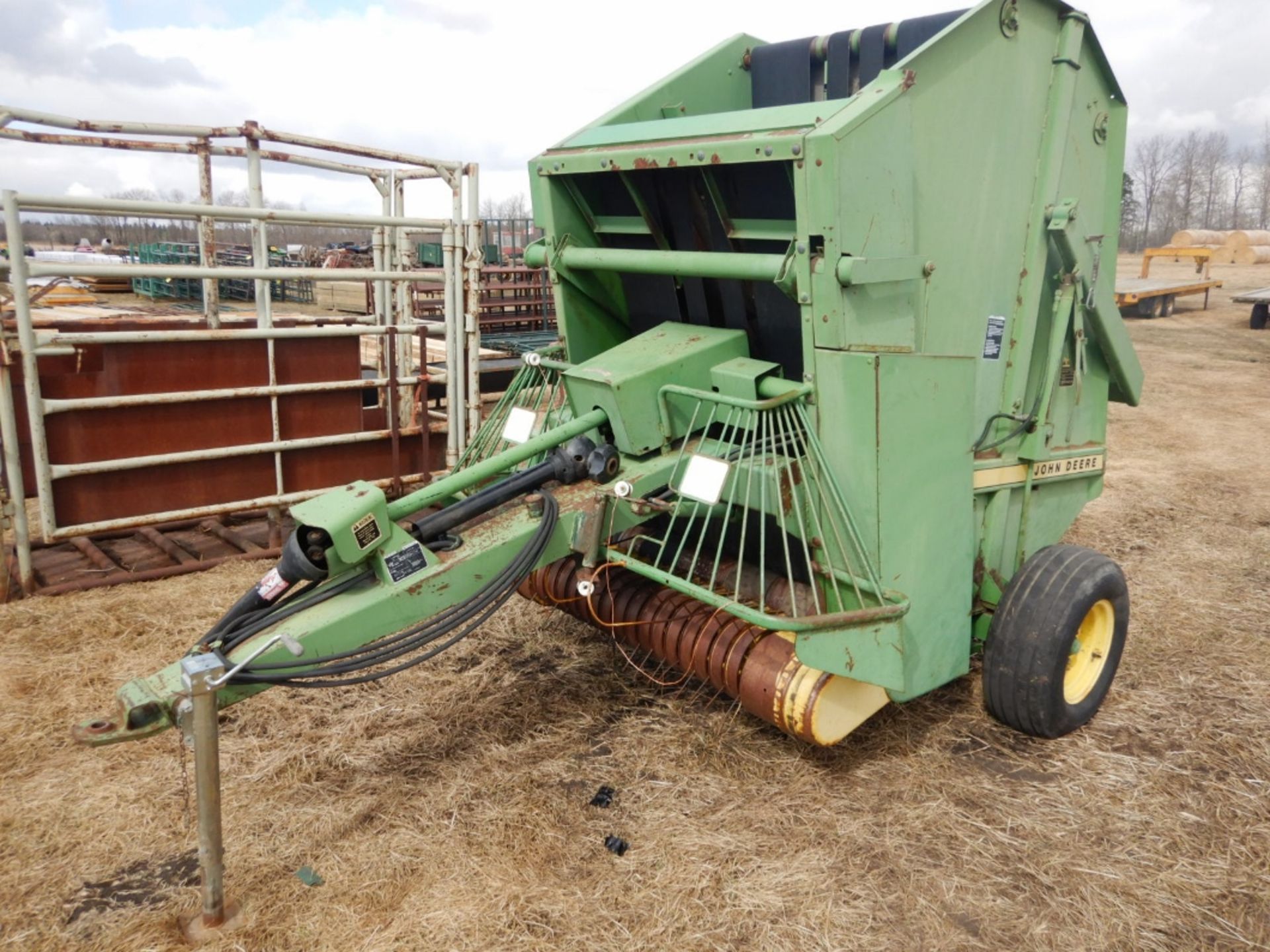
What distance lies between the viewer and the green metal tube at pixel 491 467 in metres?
2.99

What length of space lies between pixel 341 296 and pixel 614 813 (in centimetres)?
1846

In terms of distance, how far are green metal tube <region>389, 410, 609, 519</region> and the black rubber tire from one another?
1645 mm

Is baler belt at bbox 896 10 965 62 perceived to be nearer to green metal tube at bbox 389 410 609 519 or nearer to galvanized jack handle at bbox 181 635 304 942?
green metal tube at bbox 389 410 609 519

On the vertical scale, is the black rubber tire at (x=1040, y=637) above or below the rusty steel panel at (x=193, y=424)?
below

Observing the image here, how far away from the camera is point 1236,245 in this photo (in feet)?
95.2

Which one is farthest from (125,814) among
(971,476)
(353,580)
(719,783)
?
(971,476)

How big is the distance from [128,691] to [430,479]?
377 centimetres

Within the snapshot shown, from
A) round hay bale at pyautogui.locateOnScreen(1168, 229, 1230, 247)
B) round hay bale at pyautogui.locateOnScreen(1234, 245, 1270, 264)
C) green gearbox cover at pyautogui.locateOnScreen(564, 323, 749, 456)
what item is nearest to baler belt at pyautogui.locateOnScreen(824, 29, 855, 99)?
green gearbox cover at pyautogui.locateOnScreen(564, 323, 749, 456)

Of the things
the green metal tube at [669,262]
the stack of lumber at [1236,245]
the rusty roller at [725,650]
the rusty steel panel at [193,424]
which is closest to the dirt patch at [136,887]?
the rusty roller at [725,650]

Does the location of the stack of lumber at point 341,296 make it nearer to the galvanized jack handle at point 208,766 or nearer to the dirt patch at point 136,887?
the dirt patch at point 136,887

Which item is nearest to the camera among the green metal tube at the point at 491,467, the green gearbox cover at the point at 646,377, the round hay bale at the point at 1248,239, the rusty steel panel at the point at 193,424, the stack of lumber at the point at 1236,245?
the green metal tube at the point at 491,467

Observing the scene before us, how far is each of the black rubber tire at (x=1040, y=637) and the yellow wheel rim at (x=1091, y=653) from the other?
0.10 meters

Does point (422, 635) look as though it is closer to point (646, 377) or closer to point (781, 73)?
point (646, 377)

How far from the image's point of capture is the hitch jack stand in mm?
2424
